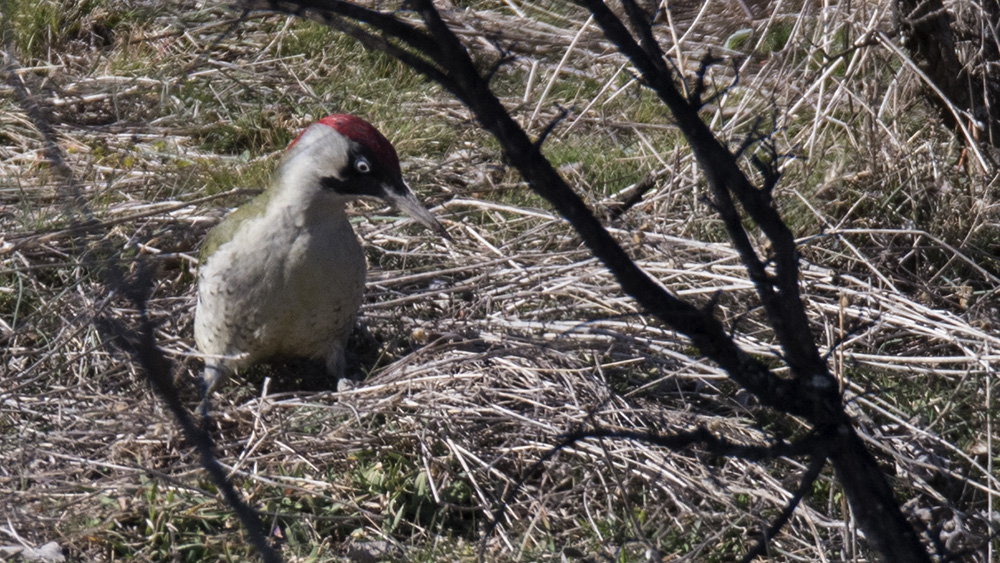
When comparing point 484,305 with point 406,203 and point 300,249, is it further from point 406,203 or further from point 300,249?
point 300,249

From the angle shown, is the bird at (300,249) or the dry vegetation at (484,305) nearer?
the dry vegetation at (484,305)

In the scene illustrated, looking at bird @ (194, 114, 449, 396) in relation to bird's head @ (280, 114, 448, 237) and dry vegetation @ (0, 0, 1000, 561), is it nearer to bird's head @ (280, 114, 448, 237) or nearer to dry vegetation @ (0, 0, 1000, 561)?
bird's head @ (280, 114, 448, 237)

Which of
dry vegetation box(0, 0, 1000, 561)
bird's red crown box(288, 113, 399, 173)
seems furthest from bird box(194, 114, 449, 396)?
dry vegetation box(0, 0, 1000, 561)

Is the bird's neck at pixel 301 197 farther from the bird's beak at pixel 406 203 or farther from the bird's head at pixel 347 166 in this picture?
the bird's beak at pixel 406 203

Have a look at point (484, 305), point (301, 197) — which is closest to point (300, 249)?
point (301, 197)

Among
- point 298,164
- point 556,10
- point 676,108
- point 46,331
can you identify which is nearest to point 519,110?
point 556,10

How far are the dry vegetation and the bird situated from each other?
210mm

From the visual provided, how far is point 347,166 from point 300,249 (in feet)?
0.93

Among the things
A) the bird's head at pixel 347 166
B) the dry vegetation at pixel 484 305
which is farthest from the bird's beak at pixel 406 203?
the dry vegetation at pixel 484 305

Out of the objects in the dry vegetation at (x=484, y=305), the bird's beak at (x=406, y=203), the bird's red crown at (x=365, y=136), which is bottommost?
the dry vegetation at (x=484, y=305)

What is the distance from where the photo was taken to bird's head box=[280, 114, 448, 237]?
3.22 m

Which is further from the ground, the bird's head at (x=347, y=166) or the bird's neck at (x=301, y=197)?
the bird's head at (x=347, y=166)

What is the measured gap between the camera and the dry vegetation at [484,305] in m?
2.83

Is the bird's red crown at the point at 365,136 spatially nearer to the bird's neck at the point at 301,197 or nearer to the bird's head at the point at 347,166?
the bird's head at the point at 347,166
